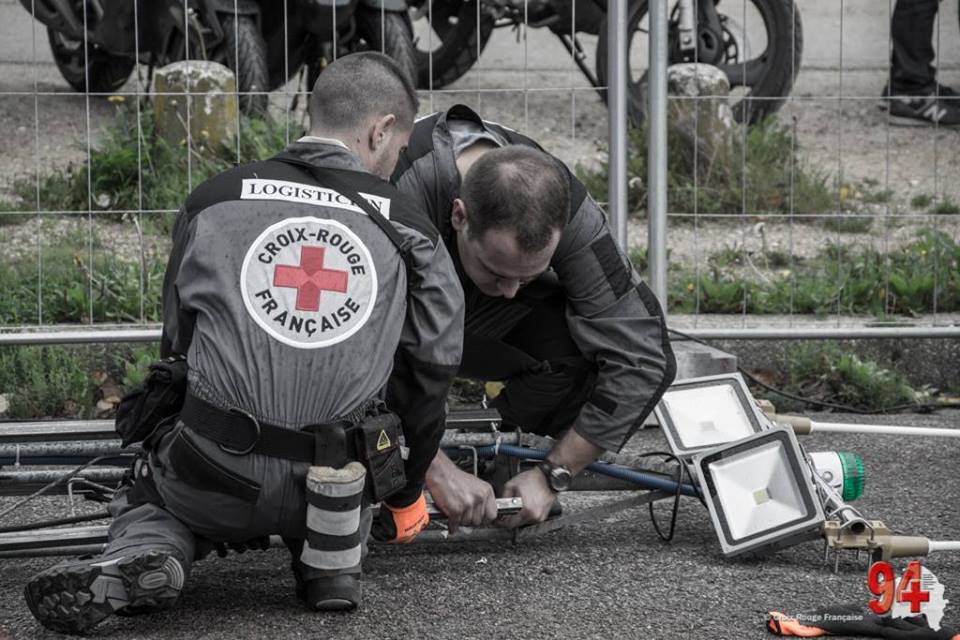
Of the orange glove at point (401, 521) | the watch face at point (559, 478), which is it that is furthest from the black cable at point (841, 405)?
the orange glove at point (401, 521)

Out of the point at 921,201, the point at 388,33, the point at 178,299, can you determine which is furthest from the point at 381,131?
the point at 921,201

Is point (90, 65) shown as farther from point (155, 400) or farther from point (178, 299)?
point (155, 400)

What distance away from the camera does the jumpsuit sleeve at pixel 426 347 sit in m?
2.94

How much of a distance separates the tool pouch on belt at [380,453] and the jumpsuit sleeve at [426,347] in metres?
0.10

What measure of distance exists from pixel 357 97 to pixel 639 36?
428cm

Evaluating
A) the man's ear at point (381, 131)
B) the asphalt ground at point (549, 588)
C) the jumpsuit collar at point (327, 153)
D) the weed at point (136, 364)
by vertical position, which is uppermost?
the man's ear at point (381, 131)

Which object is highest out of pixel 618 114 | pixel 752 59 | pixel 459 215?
pixel 752 59

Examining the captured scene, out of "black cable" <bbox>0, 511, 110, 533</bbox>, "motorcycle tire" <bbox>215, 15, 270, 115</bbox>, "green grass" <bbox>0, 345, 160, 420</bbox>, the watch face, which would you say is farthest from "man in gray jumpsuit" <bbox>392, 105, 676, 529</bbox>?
"motorcycle tire" <bbox>215, 15, 270, 115</bbox>

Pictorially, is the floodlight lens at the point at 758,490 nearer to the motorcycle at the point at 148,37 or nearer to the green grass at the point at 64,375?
the green grass at the point at 64,375

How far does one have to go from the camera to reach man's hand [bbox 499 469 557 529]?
11.1 feet

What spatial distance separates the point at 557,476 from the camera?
343cm

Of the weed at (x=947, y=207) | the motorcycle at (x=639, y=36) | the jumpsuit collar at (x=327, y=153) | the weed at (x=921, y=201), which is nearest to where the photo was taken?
the jumpsuit collar at (x=327, y=153)

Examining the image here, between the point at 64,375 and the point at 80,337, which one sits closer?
the point at 80,337

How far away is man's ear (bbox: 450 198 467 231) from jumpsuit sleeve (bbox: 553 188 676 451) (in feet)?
0.87
